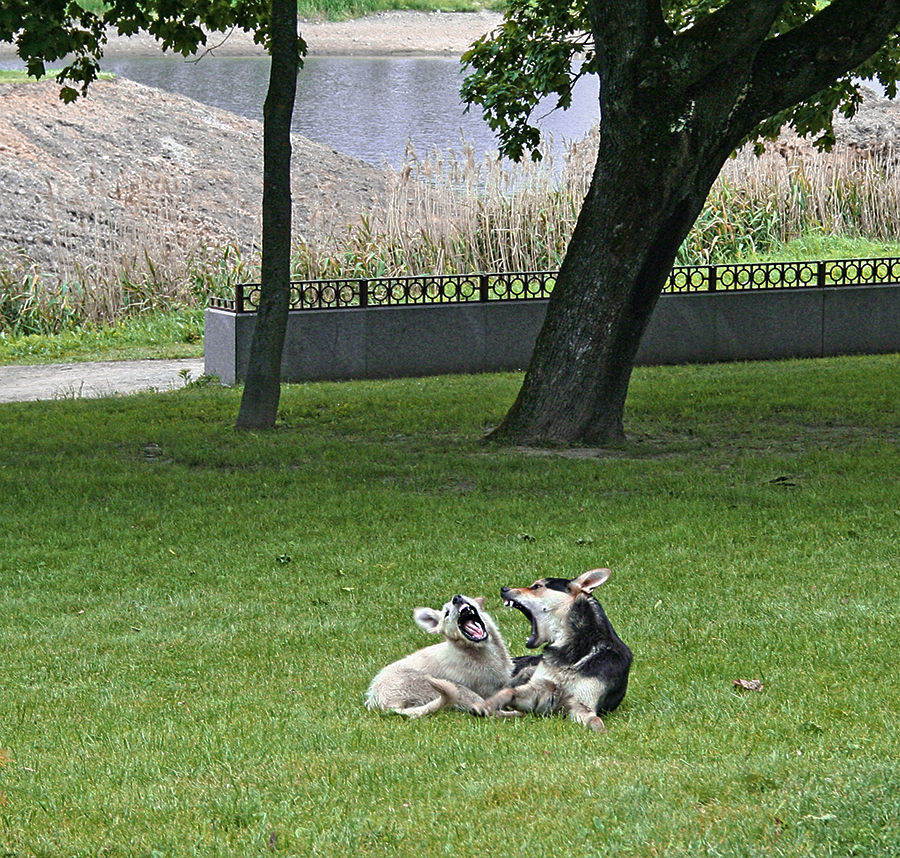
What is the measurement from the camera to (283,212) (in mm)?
12383

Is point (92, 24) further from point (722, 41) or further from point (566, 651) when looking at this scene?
point (566, 651)

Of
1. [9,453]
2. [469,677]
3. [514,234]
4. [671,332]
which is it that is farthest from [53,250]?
[469,677]

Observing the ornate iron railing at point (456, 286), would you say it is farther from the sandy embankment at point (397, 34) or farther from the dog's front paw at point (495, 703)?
the sandy embankment at point (397, 34)

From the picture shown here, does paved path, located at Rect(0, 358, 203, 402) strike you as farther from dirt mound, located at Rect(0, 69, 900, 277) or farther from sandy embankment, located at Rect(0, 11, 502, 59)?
sandy embankment, located at Rect(0, 11, 502, 59)

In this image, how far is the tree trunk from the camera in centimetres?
1216

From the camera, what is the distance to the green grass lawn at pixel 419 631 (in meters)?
4.10

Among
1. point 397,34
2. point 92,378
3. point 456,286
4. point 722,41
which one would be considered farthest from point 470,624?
point 397,34

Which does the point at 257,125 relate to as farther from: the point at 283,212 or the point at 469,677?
the point at 469,677

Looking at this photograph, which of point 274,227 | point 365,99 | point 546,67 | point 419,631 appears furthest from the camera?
point 365,99

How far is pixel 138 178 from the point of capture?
27.3m

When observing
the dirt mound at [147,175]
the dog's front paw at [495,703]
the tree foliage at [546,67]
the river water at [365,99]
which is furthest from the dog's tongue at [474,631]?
the river water at [365,99]

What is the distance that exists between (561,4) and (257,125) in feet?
79.3

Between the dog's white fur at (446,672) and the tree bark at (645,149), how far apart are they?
251 inches

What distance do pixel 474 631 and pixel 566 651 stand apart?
38 centimetres
